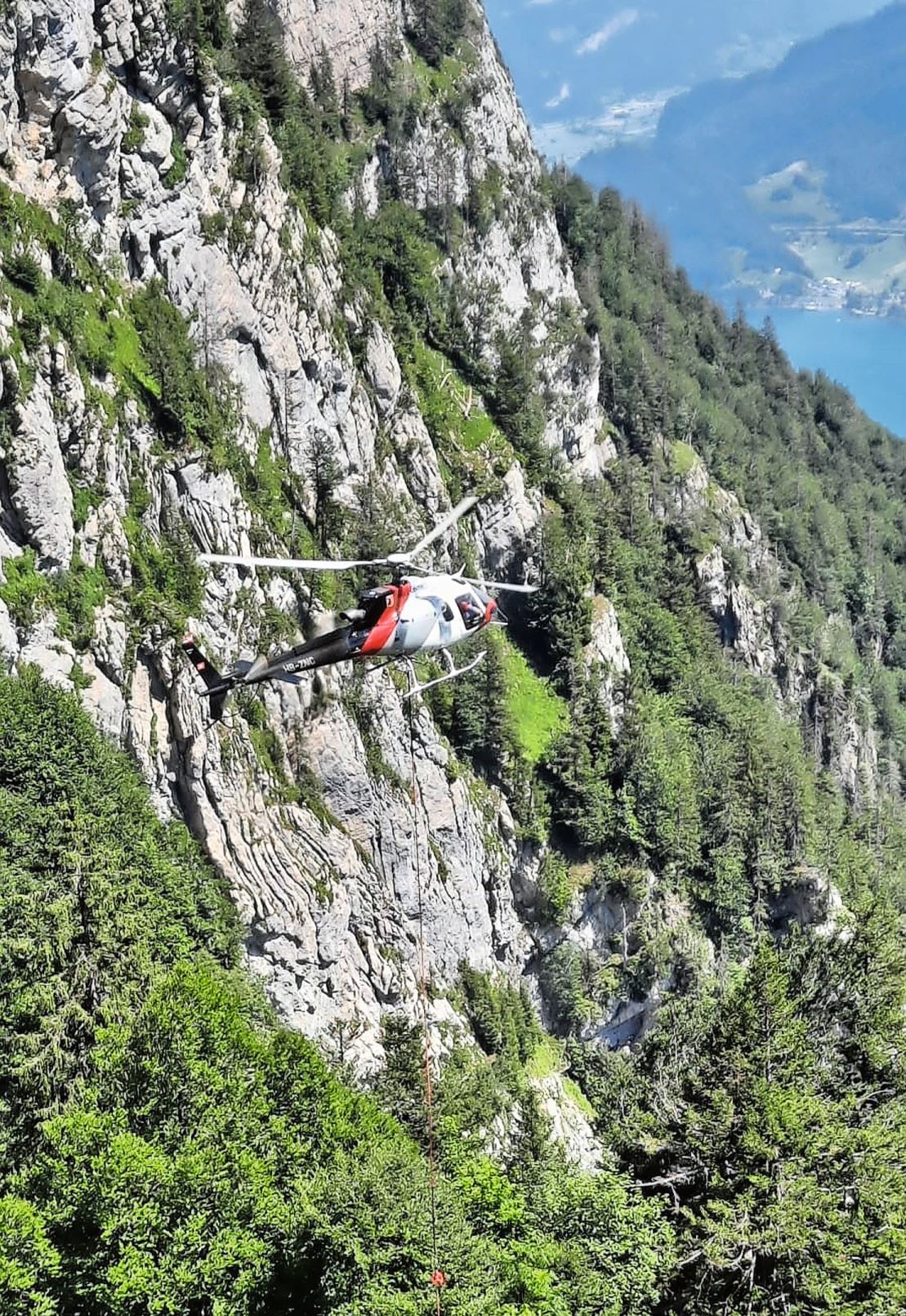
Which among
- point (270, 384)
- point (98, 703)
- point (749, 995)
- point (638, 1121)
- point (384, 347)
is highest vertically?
point (384, 347)

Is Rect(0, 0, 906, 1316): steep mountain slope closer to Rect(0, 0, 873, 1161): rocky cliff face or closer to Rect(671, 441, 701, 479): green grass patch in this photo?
Rect(0, 0, 873, 1161): rocky cliff face

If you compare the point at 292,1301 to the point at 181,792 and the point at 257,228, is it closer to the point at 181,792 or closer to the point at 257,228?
the point at 181,792

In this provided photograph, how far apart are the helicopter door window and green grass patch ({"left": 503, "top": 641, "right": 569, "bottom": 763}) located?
49501 millimetres

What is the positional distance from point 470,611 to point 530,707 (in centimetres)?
5414

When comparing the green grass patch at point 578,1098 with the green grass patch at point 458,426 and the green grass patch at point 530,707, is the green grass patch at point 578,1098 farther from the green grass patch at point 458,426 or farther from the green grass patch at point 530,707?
the green grass patch at point 458,426

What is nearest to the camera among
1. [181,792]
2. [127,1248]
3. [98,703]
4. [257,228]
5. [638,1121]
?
[127,1248]

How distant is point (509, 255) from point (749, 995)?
284 ft

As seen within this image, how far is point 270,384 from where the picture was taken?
72625 mm

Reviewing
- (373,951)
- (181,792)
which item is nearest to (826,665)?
(373,951)

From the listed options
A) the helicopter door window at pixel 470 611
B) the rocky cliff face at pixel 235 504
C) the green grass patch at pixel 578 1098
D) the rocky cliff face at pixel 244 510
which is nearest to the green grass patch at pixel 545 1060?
the green grass patch at pixel 578 1098

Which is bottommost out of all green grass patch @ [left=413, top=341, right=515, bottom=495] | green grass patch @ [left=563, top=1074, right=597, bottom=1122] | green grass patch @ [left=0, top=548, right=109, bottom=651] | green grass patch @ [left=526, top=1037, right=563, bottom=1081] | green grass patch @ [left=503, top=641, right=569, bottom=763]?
green grass patch @ [left=563, top=1074, right=597, bottom=1122]

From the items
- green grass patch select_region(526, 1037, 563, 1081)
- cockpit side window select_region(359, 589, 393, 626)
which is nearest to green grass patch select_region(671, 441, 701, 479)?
green grass patch select_region(526, 1037, 563, 1081)

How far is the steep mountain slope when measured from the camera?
29.9 metres

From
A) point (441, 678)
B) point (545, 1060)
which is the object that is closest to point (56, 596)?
point (441, 678)
